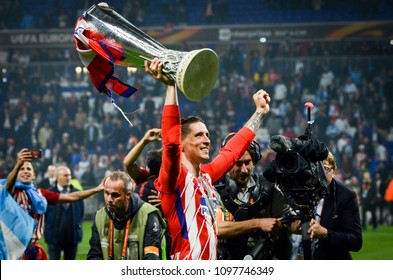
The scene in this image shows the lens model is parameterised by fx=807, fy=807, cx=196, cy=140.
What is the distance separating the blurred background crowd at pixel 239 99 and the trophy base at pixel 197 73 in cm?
1775

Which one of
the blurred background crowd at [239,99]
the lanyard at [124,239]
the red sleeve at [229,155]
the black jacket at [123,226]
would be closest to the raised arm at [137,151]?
the black jacket at [123,226]

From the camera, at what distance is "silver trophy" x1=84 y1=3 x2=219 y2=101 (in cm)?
412

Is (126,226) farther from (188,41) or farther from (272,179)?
(188,41)

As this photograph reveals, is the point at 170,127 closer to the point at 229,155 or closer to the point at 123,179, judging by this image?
the point at 229,155

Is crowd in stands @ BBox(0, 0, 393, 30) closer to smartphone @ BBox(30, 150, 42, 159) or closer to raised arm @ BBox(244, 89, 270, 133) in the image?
smartphone @ BBox(30, 150, 42, 159)

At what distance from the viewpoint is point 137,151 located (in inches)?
247

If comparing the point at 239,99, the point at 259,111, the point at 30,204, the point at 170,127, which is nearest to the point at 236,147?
the point at 259,111

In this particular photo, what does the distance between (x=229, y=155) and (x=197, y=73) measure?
107cm

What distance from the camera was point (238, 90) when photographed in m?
26.7

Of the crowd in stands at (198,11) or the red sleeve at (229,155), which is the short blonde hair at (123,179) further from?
the crowd in stands at (198,11)

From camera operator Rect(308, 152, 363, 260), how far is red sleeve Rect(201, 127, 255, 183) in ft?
2.61

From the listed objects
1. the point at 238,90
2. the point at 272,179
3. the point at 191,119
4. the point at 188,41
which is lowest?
the point at 272,179

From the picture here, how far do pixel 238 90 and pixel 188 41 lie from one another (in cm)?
312

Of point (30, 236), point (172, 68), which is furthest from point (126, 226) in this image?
point (30, 236)
